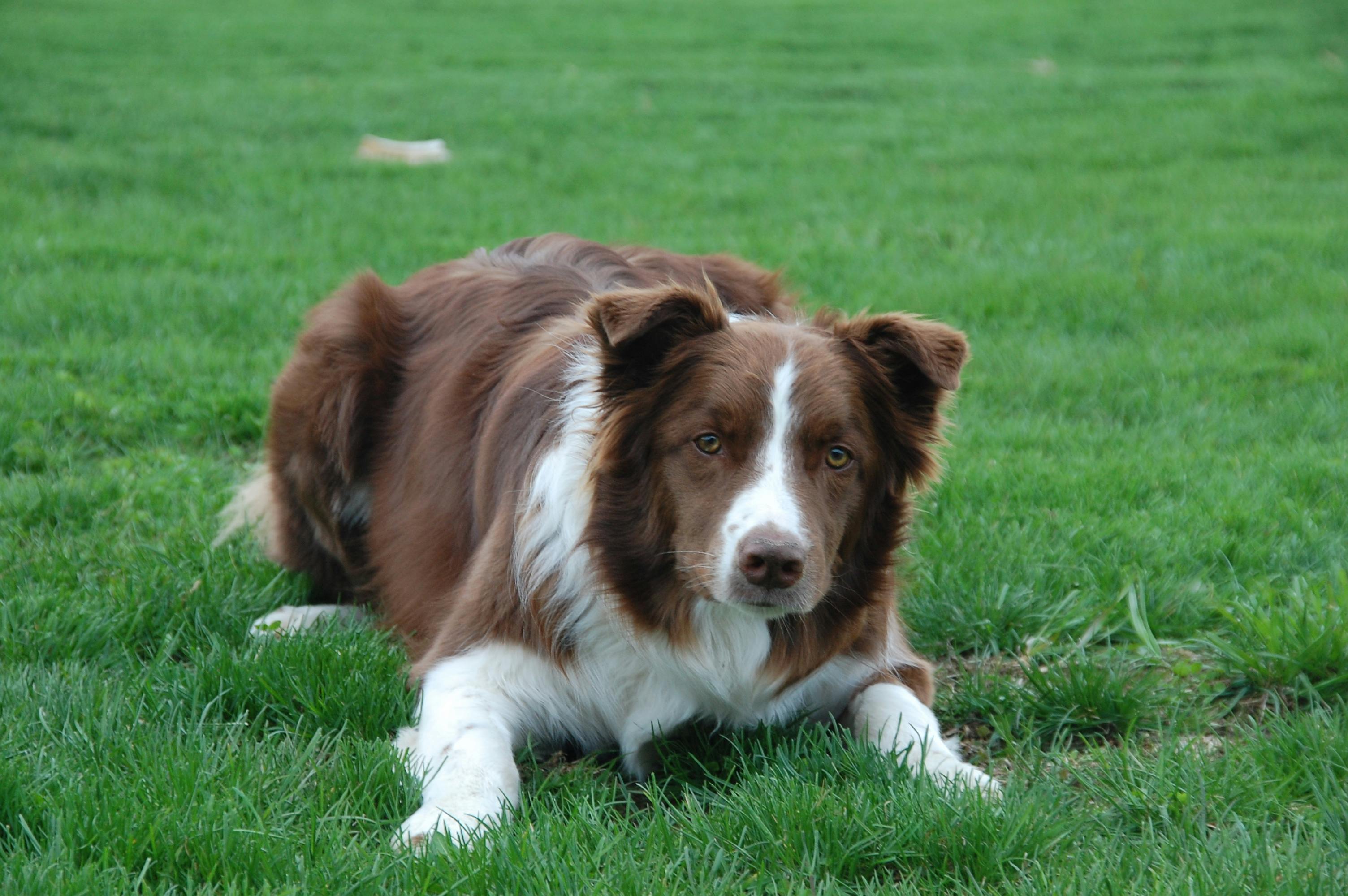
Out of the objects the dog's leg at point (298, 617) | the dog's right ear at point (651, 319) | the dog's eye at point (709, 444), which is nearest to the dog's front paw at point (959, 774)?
the dog's eye at point (709, 444)

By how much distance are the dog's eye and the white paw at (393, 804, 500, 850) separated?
110 cm

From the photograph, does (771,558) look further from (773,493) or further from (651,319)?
(651,319)

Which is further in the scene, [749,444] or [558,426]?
[558,426]

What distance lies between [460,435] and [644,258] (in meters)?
1.14

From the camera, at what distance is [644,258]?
5266 millimetres

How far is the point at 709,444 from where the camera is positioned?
11.6 ft

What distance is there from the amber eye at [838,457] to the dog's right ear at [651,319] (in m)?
0.50

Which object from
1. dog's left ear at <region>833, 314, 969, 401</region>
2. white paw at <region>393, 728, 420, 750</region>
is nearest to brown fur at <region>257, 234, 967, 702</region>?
dog's left ear at <region>833, 314, 969, 401</region>

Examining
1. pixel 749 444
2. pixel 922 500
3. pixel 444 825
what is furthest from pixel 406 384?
pixel 444 825

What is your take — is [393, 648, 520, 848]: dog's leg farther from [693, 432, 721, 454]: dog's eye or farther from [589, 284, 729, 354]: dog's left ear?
[589, 284, 729, 354]: dog's left ear

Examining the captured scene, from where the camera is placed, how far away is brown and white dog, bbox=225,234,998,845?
3.45m

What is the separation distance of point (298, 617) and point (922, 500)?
8.47 ft

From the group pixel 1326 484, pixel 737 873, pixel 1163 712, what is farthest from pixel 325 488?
pixel 1326 484

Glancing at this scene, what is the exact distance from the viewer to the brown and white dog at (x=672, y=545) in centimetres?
345
